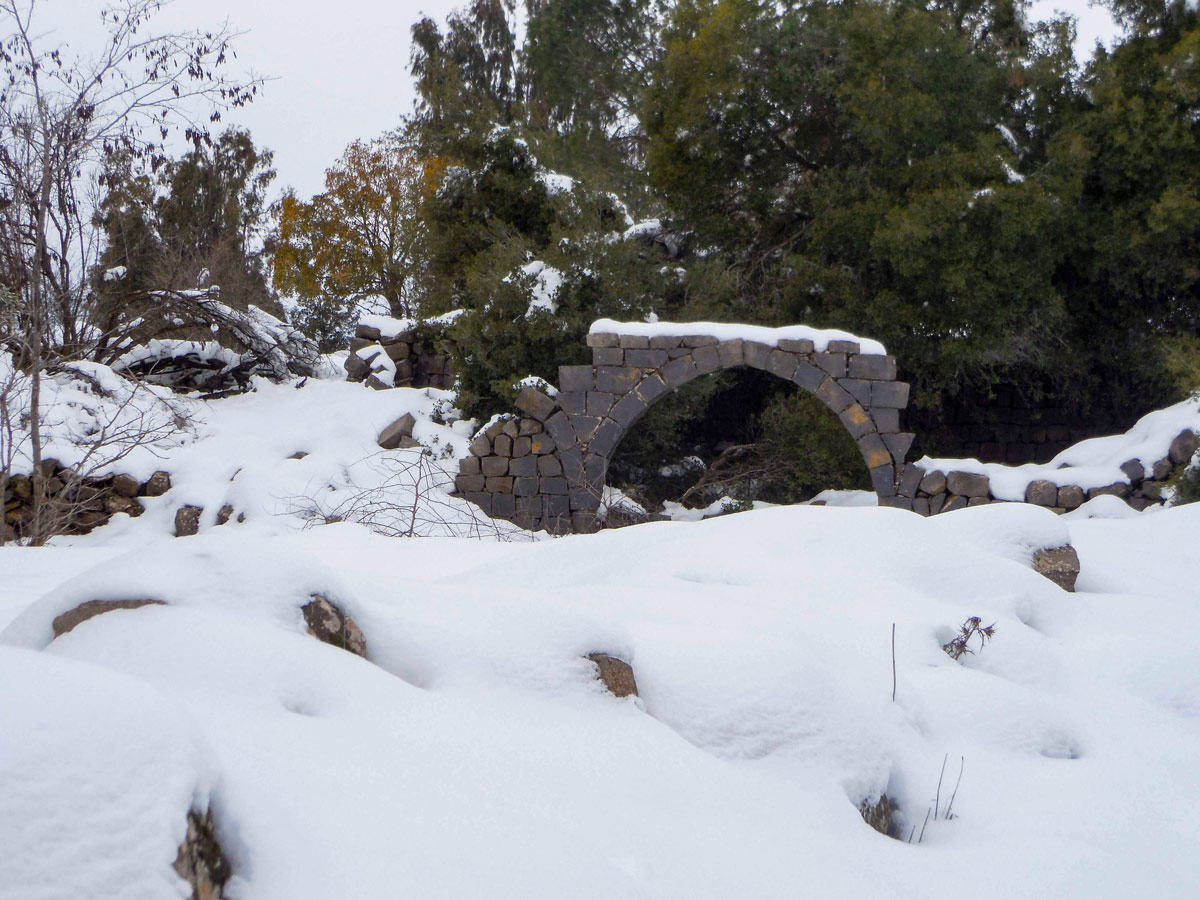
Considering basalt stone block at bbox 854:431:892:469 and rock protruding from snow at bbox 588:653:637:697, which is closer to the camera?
rock protruding from snow at bbox 588:653:637:697

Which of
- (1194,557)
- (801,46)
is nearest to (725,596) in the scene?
(1194,557)

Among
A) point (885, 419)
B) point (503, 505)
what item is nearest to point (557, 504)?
point (503, 505)

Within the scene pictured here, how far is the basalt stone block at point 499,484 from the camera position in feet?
35.0

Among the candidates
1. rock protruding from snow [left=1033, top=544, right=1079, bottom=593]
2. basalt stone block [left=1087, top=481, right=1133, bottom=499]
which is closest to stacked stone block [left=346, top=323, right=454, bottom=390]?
basalt stone block [left=1087, top=481, right=1133, bottom=499]

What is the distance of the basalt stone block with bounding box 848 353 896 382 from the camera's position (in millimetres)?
10328

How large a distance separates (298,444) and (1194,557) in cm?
824

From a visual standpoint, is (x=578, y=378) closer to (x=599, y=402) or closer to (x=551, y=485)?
(x=599, y=402)

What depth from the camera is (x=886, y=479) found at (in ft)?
34.4

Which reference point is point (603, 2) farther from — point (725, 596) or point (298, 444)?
point (725, 596)

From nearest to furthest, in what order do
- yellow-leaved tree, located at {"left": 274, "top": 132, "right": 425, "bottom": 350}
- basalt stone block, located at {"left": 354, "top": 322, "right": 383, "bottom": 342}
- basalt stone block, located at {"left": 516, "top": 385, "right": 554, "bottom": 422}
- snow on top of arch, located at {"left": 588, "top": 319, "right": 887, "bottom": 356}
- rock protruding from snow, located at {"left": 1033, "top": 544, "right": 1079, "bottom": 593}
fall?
rock protruding from snow, located at {"left": 1033, "top": 544, "right": 1079, "bottom": 593}
snow on top of arch, located at {"left": 588, "top": 319, "right": 887, "bottom": 356}
basalt stone block, located at {"left": 516, "top": 385, "right": 554, "bottom": 422}
basalt stone block, located at {"left": 354, "top": 322, "right": 383, "bottom": 342}
yellow-leaved tree, located at {"left": 274, "top": 132, "right": 425, "bottom": 350}

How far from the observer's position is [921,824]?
254cm

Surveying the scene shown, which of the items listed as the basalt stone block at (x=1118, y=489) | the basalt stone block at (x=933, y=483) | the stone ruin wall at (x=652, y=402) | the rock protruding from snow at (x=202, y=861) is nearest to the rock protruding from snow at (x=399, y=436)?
the stone ruin wall at (x=652, y=402)

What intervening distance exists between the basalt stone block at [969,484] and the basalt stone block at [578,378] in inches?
144

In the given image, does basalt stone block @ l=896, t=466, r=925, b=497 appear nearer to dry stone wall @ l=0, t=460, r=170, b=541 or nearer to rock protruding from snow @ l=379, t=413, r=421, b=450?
rock protruding from snow @ l=379, t=413, r=421, b=450
